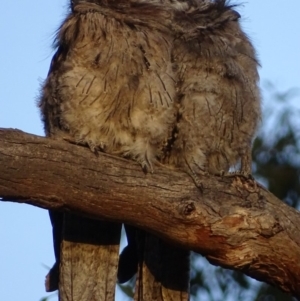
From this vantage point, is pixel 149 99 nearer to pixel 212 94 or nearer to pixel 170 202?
pixel 212 94

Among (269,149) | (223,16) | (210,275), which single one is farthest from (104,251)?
(269,149)

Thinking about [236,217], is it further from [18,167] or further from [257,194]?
[18,167]

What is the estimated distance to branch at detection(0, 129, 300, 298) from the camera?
4.61 metres

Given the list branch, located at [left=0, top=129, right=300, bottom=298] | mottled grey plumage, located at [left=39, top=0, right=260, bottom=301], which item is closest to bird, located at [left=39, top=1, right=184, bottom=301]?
mottled grey plumage, located at [left=39, top=0, right=260, bottom=301]

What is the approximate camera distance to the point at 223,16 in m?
5.79

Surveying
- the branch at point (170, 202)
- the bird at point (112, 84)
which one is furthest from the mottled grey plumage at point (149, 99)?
the branch at point (170, 202)

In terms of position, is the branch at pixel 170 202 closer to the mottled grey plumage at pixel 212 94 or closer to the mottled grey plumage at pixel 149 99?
the mottled grey plumage at pixel 149 99

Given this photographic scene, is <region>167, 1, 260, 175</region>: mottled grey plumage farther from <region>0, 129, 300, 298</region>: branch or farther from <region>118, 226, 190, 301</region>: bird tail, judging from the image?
<region>118, 226, 190, 301</region>: bird tail

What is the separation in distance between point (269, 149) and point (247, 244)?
326cm

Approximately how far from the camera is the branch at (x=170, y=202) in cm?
461

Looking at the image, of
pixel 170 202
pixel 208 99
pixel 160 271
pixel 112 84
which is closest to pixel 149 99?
pixel 112 84

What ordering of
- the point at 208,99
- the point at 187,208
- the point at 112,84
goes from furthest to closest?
the point at 208,99
the point at 112,84
the point at 187,208

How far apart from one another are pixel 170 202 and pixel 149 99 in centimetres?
69

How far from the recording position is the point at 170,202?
190 inches
